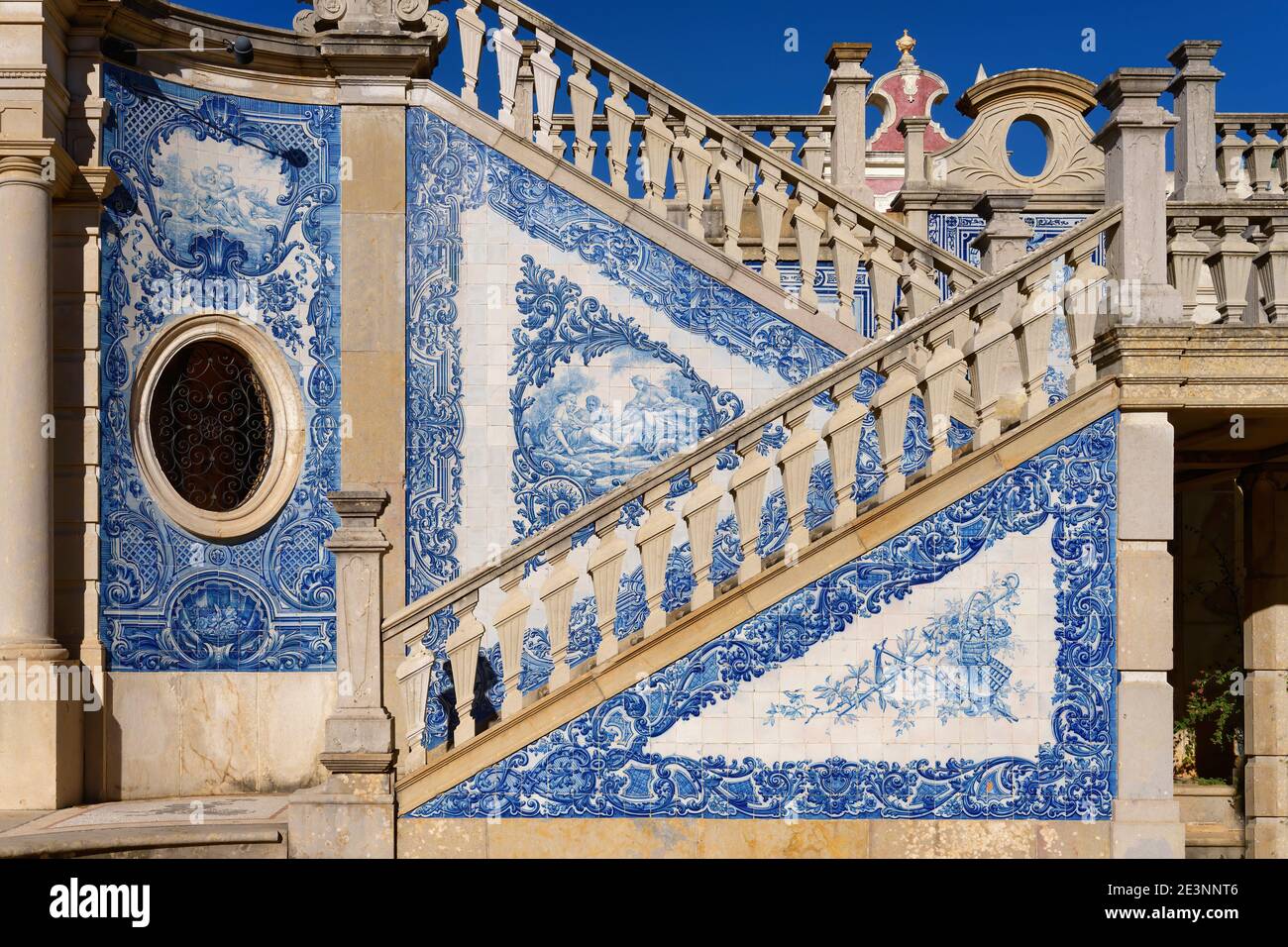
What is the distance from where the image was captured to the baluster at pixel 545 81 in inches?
417

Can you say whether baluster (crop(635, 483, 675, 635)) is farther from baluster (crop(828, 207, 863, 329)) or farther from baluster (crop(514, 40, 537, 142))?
baluster (crop(514, 40, 537, 142))

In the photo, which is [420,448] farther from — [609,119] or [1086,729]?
[1086,729]

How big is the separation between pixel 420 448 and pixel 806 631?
3.72 m

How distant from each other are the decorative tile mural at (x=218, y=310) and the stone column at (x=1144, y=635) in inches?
213

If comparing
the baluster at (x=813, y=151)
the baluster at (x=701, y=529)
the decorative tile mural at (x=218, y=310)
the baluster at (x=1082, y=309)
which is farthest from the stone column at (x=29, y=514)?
the baluster at (x=813, y=151)

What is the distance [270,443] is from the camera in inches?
407

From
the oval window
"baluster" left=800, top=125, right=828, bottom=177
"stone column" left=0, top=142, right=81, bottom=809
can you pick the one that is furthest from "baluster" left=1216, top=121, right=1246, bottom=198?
"stone column" left=0, top=142, right=81, bottom=809

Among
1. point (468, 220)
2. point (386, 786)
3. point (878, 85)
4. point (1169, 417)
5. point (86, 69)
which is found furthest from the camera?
point (878, 85)

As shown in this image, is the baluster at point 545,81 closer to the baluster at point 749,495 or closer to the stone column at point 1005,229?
the baluster at point 749,495

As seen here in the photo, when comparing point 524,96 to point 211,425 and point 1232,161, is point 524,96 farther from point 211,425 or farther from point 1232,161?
point 1232,161

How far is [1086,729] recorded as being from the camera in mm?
7883

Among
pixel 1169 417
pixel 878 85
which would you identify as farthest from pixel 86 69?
pixel 878 85

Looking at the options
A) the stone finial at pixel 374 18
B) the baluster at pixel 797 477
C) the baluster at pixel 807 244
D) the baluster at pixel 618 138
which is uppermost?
the stone finial at pixel 374 18

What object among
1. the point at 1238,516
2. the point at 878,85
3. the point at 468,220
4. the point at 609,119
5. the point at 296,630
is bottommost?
the point at 296,630
